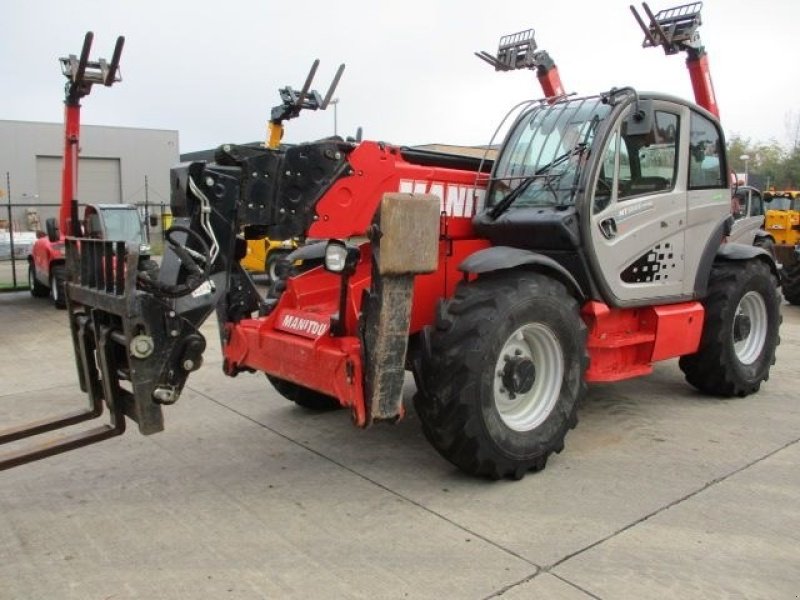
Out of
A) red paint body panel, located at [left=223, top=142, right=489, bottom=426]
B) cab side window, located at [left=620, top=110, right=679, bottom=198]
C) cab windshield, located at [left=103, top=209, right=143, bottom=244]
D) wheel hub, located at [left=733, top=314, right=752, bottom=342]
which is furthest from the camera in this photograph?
cab windshield, located at [left=103, top=209, right=143, bottom=244]

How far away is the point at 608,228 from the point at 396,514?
7.96ft

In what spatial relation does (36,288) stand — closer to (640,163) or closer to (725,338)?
(640,163)

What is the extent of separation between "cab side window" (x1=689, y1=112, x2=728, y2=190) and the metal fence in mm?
6699

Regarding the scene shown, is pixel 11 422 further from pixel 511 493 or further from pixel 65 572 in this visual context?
pixel 511 493

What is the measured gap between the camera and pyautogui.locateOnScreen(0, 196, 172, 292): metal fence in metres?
15.3

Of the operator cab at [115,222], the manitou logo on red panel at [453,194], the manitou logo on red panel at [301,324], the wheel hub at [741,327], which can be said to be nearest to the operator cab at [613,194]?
the manitou logo on red panel at [453,194]

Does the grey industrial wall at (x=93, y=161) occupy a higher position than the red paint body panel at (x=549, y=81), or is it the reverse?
the grey industrial wall at (x=93, y=161)

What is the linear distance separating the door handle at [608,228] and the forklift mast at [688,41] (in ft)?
13.6

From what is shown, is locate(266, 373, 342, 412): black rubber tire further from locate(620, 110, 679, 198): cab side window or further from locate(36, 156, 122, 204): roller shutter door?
locate(36, 156, 122, 204): roller shutter door

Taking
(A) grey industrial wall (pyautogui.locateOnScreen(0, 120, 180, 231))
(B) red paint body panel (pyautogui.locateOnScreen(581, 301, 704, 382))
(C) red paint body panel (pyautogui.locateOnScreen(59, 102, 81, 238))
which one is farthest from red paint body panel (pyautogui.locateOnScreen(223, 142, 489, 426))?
(A) grey industrial wall (pyautogui.locateOnScreen(0, 120, 180, 231))

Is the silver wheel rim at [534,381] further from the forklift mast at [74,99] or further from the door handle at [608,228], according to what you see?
the forklift mast at [74,99]

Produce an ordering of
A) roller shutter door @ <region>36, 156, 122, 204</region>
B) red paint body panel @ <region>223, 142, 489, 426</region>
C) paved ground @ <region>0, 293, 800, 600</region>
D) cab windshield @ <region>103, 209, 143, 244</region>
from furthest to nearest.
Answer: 1. roller shutter door @ <region>36, 156, 122, 204</region>
2. cab windshield @ <region>103, 209, 143, 244</region>
3. red paint body panel @ <region>223, 142, 489, 426</region>
4. paved ground @ <region>0, 293, 800, 600</region>

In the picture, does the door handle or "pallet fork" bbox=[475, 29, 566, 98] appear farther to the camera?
"pallet fork" bbox=[475, 29, 566, 98]

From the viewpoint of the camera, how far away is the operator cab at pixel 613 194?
4750mm
